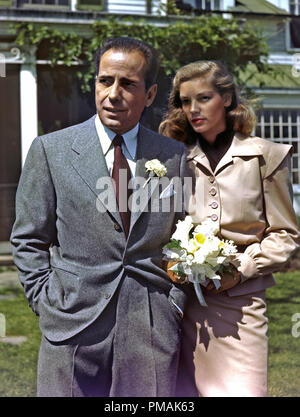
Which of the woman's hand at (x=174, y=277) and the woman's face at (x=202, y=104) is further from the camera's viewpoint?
the woman's face at (x=202, y=104)

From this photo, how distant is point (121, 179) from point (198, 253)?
1.42ft

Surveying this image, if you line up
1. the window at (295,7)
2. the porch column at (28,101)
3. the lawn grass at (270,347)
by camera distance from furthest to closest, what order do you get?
the window at (295,7) → the porch column at (28,101) → the lawn grass at (270,347)

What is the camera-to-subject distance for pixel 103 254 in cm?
217

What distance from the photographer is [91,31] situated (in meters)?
6.23

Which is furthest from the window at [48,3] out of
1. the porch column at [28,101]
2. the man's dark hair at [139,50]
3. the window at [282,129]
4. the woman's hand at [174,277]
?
the woman's hand at [174,277]

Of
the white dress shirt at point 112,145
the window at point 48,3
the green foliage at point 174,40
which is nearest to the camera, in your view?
the white dress shirt at point 112,145

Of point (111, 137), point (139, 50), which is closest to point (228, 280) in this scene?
point (111, 137)

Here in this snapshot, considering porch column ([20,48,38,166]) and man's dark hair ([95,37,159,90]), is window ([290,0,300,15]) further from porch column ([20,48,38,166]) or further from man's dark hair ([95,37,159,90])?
man's dark hair ([95,37,159,90])

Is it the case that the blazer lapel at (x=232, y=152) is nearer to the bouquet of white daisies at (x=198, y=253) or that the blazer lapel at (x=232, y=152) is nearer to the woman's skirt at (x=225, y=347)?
the bouquet of white daisies at (x=198, y=253)

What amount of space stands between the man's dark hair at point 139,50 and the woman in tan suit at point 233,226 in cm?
18

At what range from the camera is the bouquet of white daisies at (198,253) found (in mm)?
2160

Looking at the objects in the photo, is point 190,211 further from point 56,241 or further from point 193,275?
point 56,241

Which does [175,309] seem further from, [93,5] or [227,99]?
[93,5]

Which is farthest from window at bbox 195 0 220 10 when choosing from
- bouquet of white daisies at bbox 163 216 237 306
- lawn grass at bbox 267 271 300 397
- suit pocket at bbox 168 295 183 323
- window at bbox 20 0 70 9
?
suit pocket at bbox 168 295 183 323
